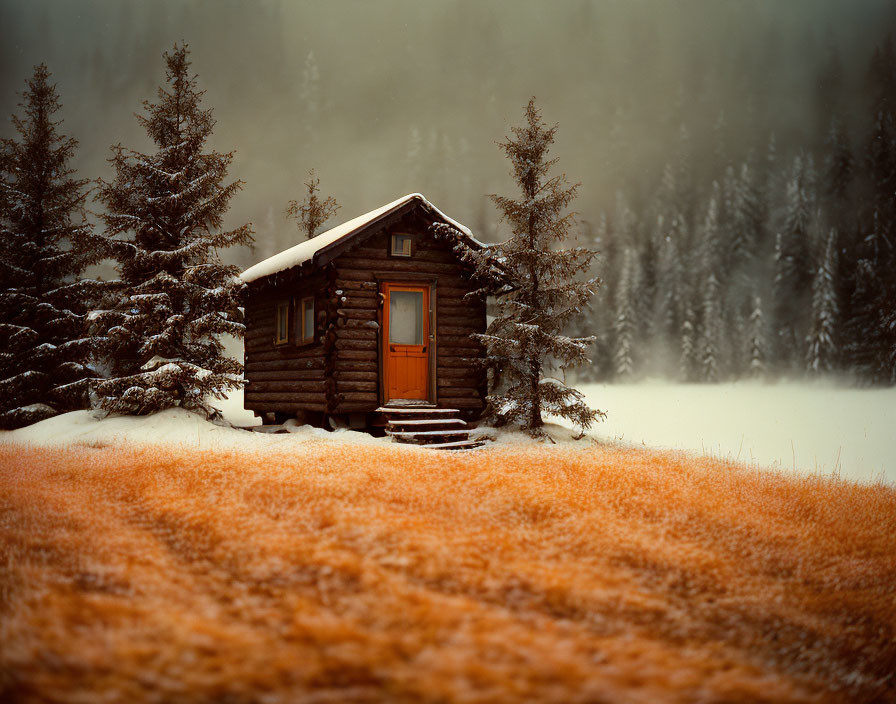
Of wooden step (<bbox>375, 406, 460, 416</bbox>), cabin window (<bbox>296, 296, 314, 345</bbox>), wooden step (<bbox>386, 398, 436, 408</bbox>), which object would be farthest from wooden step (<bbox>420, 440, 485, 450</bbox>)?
cabin window (<bbox>296, 296, 314, 345</bbox>)

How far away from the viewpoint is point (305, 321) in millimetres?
16203

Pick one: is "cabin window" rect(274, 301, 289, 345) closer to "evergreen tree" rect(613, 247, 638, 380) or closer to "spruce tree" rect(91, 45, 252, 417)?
"spruce tree" rect(91, 45, 252, 417)

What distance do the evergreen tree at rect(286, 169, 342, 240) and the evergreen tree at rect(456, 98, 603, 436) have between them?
640 inches

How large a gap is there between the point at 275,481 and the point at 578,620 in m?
4.93

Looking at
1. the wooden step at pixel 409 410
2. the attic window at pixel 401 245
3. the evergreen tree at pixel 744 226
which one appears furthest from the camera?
the evergreen tree at pixel 744 226

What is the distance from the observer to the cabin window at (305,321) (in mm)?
15766

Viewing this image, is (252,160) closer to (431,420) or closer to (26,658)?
(431,420)

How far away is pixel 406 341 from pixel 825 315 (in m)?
25.1

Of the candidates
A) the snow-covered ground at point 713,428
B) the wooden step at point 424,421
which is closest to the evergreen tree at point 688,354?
the snow-covered ground at point 713,428

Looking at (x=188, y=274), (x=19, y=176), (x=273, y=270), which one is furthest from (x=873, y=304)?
(x=19, y=176)

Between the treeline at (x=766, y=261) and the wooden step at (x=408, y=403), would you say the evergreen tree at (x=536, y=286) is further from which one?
the treeline at (x=766, y=261)

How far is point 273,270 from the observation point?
16438 millimetres

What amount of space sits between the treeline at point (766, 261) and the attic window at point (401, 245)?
13639 millimetres

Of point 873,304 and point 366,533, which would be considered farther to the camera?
point 873,304
